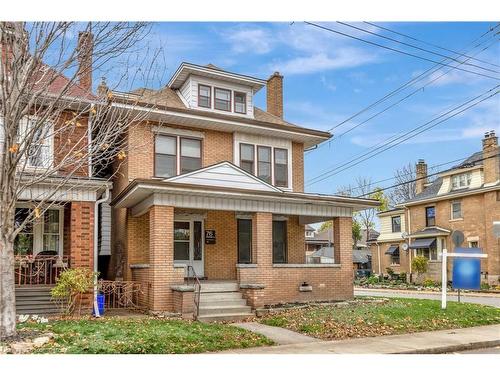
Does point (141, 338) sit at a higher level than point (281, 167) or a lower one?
lower

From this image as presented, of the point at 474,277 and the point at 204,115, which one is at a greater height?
the point at 204,115

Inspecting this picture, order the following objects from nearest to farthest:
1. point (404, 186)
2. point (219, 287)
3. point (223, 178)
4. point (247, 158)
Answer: point (219, 287) → point (223, 178) → point (247, 158) → point (404, 186)

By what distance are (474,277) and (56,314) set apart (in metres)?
11.9

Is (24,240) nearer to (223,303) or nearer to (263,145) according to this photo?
(223,303)

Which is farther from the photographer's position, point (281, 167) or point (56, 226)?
point (281, 167)

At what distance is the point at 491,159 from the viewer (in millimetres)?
31719

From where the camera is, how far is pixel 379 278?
3969cm

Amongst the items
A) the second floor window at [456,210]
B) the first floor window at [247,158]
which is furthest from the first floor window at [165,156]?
→ the second floor window at [456,210]

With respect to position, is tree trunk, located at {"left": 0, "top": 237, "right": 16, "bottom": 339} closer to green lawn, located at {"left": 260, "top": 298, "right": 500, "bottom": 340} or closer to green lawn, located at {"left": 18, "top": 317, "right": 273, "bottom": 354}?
green lawn, located at {"left": 18, "top": 317, "right": 273, "bottom": 354}

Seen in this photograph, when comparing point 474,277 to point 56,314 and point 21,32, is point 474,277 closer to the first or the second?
point 56,314

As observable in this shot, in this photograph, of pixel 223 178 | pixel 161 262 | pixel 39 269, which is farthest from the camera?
pixel 223 178

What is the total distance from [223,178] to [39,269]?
241 inches

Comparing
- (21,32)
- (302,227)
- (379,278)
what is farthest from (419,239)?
(21,32)

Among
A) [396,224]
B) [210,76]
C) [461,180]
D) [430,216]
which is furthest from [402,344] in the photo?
[396,224]
